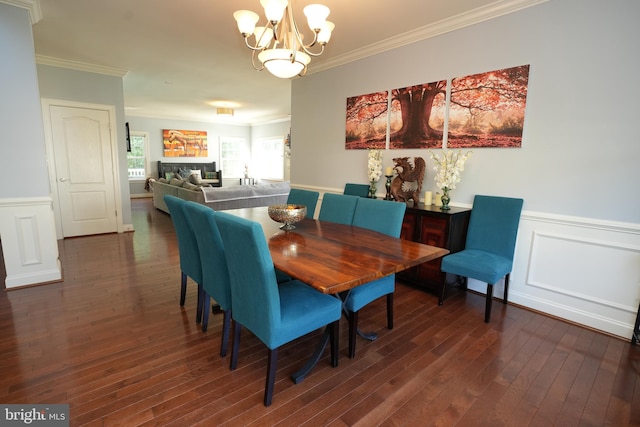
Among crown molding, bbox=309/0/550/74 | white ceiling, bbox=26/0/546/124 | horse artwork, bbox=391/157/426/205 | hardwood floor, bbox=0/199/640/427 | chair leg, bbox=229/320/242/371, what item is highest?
white ceiling, bbox=26/0/546/124

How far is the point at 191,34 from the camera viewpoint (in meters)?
3.40

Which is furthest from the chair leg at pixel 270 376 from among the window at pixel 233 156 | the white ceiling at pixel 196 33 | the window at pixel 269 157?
the window at pixel 233 156

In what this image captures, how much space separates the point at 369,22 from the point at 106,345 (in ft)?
11.6

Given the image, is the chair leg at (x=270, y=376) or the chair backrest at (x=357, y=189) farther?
the chair backrest at (x=357, y=189)

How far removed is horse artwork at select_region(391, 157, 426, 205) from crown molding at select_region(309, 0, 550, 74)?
4.15ft

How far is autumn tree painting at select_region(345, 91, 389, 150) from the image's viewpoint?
3.78m

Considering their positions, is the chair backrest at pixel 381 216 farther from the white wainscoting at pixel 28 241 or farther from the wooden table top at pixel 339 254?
the white wainscoting at pixel 28 241

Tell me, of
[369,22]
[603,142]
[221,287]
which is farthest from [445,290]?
[369,22]

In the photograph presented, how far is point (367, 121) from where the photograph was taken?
393 cm

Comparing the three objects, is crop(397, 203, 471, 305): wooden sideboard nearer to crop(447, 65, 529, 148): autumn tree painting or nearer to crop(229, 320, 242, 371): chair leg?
crop(447, 65, 529, 148): autumn tree painting

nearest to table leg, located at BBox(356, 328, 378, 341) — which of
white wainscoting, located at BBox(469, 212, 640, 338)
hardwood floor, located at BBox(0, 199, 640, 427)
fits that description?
hardwood floor, located at BBox(0, 199, 640, 427)

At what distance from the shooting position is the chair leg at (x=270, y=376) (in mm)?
1600

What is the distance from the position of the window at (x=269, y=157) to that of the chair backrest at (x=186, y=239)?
810 cm

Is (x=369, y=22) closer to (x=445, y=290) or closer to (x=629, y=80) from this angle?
(x=629, y=80)
